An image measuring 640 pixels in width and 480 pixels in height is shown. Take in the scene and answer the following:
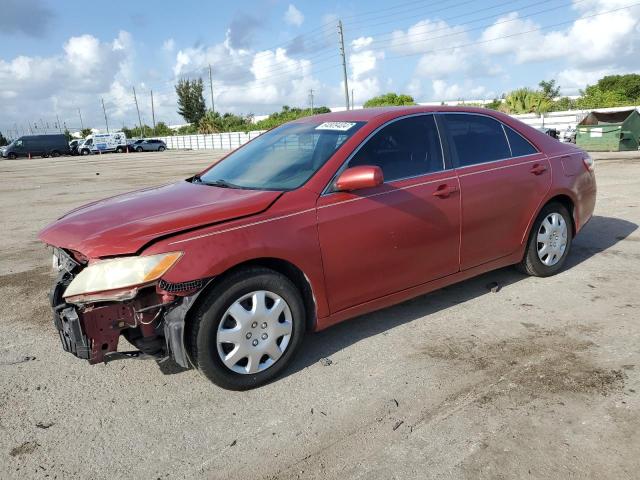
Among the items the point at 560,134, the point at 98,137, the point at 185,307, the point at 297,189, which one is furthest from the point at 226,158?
the point at 98,137

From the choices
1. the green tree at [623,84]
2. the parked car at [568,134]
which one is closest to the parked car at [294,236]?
the parked car at [568,134]

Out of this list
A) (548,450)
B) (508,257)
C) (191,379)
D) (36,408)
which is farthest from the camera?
(508,257)

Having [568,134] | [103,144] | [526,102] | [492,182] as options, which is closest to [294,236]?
[492,182]

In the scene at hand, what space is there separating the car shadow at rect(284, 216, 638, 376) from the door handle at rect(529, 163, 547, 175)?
40.1 inches

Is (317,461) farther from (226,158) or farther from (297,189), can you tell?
(226,158)

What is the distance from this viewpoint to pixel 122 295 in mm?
2762

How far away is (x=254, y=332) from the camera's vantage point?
3.07 meters

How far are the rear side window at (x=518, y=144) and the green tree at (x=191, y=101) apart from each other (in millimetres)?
83532

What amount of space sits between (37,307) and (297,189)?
9.42ft

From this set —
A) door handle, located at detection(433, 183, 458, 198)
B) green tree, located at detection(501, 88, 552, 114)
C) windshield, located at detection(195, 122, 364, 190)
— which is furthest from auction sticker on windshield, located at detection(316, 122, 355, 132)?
green tree, located at detection(501, 88, 552, 114)

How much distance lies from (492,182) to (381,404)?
213 cm

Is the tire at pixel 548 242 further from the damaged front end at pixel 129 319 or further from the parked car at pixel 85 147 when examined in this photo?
the parked car at pixel 85 147

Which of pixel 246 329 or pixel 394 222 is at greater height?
pixel 394 222

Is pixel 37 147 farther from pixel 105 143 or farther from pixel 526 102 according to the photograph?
pixel 526 102
